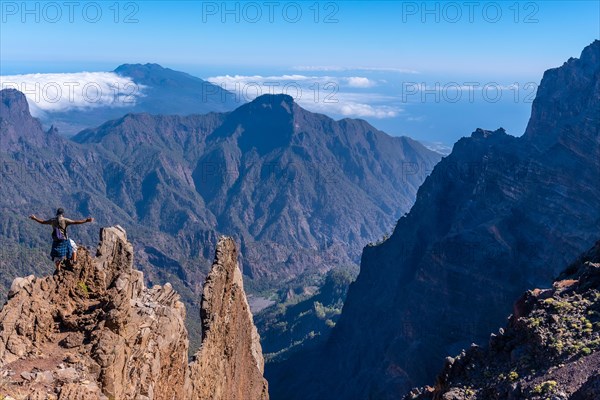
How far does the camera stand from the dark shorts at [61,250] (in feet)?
80.2

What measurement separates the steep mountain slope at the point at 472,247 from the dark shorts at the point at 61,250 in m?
67.4

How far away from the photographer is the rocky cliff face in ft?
67.6

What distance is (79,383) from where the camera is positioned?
2039 centimetres

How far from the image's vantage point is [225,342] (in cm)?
3888

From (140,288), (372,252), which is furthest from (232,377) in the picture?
(372,252)

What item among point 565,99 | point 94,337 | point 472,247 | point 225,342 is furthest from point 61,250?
point 565,99

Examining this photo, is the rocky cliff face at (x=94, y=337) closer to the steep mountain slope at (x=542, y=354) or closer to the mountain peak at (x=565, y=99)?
the steep mountain slope at (x=542, y=354)

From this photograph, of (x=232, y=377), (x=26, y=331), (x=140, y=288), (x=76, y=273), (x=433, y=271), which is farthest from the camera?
(x=433, y=271)

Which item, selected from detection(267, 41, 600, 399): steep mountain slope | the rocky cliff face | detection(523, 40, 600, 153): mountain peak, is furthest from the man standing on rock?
detection(523, 40, 600, 153): mountain peak

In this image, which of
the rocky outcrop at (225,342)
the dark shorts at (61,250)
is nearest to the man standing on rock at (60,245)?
the dark shorts at (61,250)

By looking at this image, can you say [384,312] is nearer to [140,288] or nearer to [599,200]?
[599,200]

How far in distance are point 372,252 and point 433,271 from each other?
4396 centimetres

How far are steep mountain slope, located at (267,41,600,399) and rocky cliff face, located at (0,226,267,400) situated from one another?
62.3 meters

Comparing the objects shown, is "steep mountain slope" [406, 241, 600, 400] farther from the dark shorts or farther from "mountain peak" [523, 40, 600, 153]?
"mountain peak" [523, 40, 600, 153]
